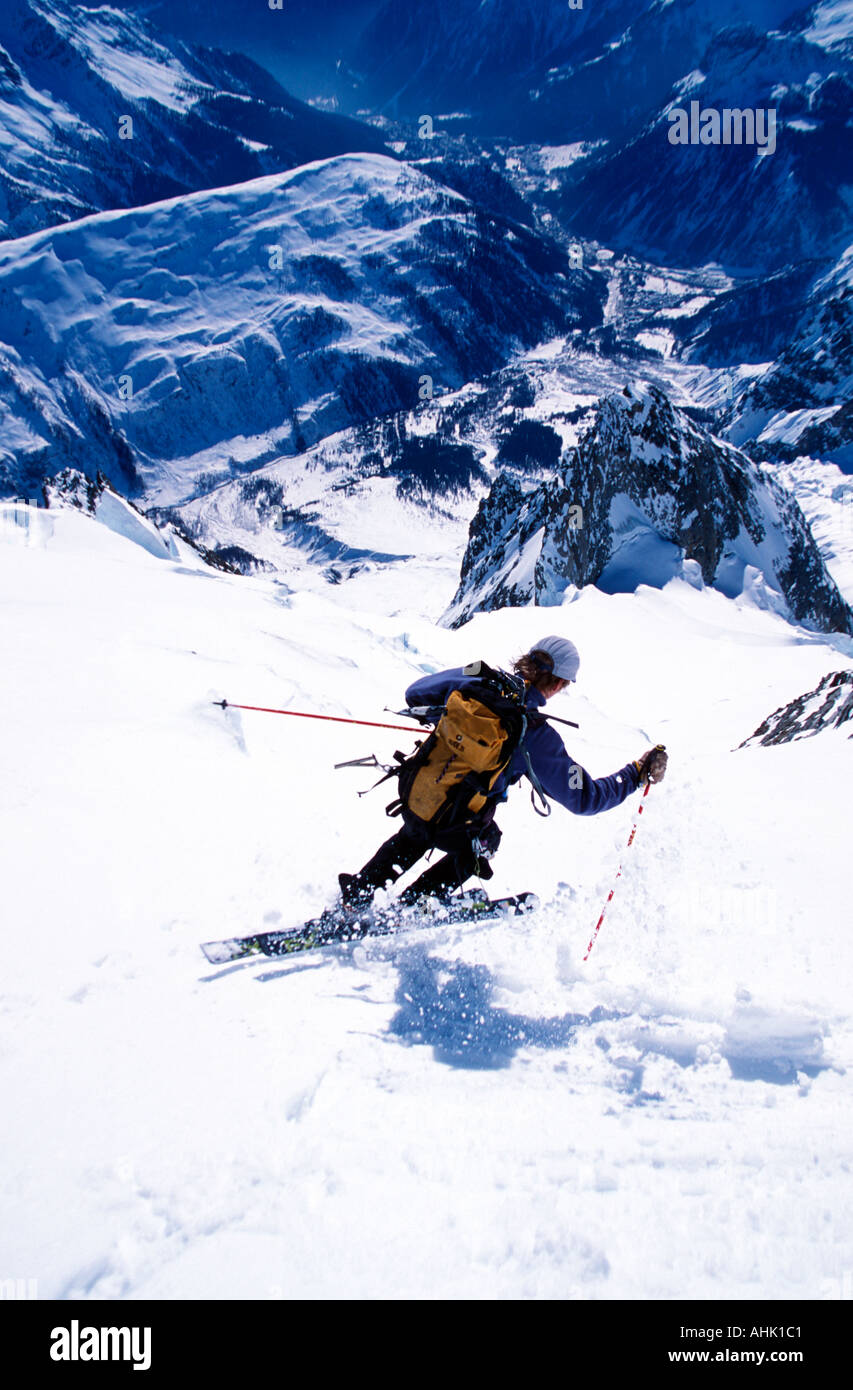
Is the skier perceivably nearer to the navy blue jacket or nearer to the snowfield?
the navy blue jacket

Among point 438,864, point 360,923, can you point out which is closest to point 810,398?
point 438,864

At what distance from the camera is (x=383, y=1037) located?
140 inches

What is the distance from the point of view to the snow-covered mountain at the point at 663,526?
33.4 metres

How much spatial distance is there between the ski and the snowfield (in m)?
0.10

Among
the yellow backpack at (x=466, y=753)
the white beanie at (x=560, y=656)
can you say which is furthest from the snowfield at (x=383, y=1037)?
the white beanie at (x=560, y=656)

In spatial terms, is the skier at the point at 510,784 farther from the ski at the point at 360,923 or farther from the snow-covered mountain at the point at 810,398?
the snow-covered mountain at the point at 810,398

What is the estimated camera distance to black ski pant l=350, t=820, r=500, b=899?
5066mm

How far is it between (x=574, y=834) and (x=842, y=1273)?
5632 mm

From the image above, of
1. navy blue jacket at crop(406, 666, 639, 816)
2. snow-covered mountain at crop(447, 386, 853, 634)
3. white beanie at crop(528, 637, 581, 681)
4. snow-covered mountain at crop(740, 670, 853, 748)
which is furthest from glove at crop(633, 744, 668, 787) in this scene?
snow-covered mountain at crop(447, 386, 853, 634)

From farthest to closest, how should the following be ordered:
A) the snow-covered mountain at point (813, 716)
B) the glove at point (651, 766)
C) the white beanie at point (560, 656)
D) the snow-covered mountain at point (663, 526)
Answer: the snow-covered mountain at point (663, 526) < the snow-covered mountain at point (813, 716) < the glove at point (651, 766) < the white beanie at point (560, 656)

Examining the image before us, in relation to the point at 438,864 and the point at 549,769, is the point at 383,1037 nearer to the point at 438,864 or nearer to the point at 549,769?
the point at 438,864

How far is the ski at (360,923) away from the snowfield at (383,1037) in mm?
100

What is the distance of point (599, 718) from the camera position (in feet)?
56.3

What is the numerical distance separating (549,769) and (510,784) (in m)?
0.33
